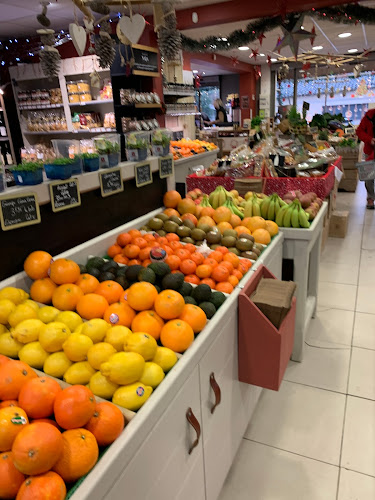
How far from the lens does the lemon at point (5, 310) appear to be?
1.34 m

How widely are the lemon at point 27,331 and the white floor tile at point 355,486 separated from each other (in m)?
1.63

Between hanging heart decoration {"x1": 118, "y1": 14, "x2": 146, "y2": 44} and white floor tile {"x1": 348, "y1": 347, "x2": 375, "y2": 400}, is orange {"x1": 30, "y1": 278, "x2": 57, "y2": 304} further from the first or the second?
white floor tile {"x1": 348, "y1": 347, "x2": 375, "y2": 400}

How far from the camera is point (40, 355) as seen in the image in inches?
47.7

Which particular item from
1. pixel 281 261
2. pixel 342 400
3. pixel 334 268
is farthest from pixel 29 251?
pixel 334 268

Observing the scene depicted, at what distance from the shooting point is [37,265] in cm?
159

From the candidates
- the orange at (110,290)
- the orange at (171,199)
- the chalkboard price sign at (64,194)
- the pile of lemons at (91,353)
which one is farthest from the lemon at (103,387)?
the orange at (171,199)

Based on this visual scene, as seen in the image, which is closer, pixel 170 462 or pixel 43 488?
pixel 43 488

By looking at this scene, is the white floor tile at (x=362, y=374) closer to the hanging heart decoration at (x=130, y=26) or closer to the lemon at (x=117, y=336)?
the lemon at (x=117, y=336)

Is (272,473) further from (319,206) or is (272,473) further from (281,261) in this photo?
(319,206)

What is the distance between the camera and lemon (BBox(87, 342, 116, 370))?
1.15m

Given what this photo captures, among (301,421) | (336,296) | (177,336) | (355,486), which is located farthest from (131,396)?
(336,296)

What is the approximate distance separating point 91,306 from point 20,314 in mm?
245

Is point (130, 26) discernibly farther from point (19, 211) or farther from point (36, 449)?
point (36, 449)

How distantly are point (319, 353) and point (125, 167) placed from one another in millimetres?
1995
